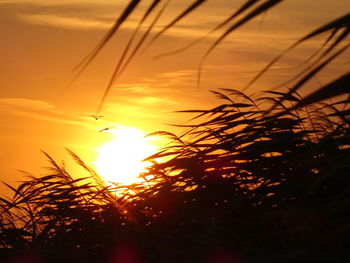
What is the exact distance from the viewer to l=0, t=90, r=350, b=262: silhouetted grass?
1940mm

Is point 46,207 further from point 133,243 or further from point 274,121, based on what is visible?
point 274,121

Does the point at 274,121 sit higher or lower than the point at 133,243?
higher

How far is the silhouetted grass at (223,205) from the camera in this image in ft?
6.37

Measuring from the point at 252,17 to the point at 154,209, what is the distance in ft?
6.31

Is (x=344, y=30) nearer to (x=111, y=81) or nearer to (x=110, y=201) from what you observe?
(x=111, y=81)

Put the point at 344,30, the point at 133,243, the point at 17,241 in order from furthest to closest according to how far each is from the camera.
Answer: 1. the point at 17,241
2. the point at 133,243
3. the point at 344,30

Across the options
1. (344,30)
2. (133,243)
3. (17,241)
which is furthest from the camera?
(17,241)

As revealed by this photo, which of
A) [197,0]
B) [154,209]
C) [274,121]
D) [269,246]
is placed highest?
[274,121]

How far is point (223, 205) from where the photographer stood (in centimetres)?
242


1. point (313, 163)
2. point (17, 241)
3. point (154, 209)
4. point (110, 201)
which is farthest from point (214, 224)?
point (17, 241)

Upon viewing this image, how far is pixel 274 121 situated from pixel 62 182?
1.35 m

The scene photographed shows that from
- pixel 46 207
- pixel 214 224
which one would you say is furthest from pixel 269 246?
pixel 46 207

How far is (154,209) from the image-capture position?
8.65ft

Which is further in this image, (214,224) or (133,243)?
(133,243)
